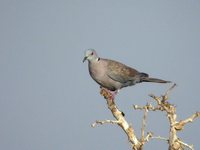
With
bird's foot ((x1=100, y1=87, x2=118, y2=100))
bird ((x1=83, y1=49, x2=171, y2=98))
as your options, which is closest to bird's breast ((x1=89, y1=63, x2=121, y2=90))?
bird ((x1=83, y1=49, x2=171, y2=98))

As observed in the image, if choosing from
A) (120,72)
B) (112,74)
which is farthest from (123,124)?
(120,72)

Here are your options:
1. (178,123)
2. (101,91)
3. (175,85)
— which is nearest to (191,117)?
(178,123)

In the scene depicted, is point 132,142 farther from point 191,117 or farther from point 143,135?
point 191,117

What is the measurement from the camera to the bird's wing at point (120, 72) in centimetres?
1477

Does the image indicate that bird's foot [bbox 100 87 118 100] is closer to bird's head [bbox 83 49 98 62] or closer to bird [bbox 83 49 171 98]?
bird [bbox 83 49 171 98]

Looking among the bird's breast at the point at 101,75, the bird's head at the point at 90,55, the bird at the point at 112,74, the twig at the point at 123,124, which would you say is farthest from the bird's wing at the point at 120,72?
the twig at the point at 123,124

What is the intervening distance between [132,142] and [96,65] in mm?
3673

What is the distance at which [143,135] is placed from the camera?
11359 mm

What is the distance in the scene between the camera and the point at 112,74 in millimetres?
14719

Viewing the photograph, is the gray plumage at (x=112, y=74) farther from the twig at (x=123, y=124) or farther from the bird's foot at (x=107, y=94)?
the twig at (x=123, y=124)

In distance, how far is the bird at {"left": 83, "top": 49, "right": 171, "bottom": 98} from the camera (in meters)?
14.4

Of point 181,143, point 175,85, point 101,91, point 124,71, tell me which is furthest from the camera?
point 124,71

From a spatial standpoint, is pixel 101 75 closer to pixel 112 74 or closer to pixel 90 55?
pixel 112 74

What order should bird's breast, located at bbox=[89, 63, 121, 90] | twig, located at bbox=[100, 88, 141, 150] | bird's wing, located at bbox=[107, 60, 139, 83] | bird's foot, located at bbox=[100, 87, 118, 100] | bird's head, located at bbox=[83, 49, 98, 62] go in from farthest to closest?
1. bird's wing, located at bbox=[107, 60, 139, 83]
2. bird's head, located at bbox=[83, 49, 98, 62]
3. bird's breast, located at bbox=[89, 63, 121, 90]
4. bird's foot, located at bbox=[100, 87, 118, 100]
5. twig, located at bbox=[100, 88, 141, 150]
